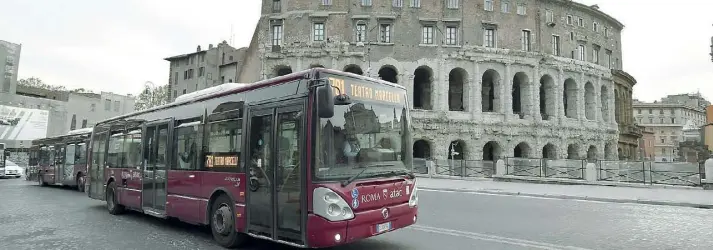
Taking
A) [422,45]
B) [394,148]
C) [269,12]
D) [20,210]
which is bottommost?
[20,210]

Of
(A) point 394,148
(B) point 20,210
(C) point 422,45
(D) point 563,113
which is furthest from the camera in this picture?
(D) point 563,113

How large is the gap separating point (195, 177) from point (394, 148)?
12.2 feet

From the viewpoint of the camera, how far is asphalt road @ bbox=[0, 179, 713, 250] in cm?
709

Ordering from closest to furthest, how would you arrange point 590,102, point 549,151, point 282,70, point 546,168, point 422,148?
point 546,168 → point 422,148 → point 282,70 → point 549,151 → point 590,102

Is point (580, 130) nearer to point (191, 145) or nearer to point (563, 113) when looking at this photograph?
point (563, 113)

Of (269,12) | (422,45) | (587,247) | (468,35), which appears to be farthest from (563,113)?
(587,247)

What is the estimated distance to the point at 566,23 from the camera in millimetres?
43125

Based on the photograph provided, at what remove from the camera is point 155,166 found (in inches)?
364

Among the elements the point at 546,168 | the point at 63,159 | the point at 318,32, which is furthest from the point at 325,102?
the point at 318,32

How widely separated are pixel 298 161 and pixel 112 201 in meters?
7.85

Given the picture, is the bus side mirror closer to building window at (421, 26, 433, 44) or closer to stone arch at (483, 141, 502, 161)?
building window at (421, 26, 433, 44)

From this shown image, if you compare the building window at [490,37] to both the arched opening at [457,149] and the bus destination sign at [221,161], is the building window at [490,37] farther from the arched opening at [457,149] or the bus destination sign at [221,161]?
the bus destination sign at [221,161]

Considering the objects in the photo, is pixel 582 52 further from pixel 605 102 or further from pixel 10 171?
pixel 10 171

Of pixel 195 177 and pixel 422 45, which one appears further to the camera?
pixel 422 45
